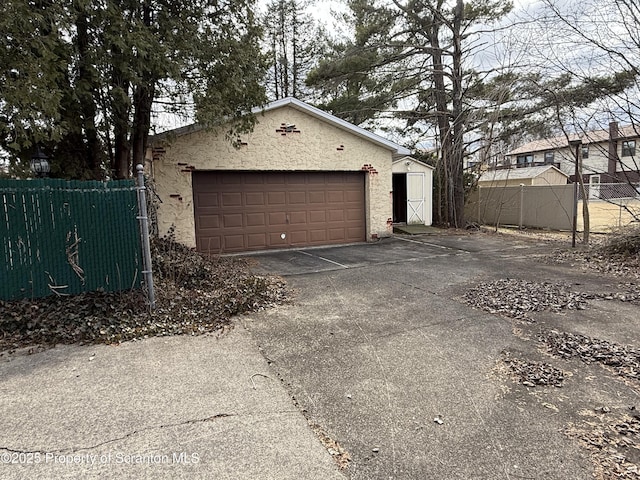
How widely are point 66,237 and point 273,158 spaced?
21.2 feet

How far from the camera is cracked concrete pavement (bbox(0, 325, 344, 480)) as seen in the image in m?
2.26

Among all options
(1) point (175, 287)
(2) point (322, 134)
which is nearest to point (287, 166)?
(2) point (322, 134)

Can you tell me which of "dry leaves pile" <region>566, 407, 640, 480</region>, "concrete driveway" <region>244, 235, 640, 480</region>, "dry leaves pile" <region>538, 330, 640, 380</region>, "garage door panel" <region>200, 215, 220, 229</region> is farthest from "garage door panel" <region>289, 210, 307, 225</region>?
"dry leaves pile" <region>566, 407, 640, 480</region>

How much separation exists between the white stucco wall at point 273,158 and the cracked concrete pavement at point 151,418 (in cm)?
587

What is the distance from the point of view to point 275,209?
10.7m

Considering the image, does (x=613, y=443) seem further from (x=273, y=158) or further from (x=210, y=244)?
(x=273, y=158)

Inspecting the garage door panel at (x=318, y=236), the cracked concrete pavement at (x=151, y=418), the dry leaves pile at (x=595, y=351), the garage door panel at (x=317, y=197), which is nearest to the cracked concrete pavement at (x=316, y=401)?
the cracked concrete pavement at (x=151, y=418)

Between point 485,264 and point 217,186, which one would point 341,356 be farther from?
point 217,186

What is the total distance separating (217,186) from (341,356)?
7356 millimetres

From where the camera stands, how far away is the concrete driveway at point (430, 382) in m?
2.36

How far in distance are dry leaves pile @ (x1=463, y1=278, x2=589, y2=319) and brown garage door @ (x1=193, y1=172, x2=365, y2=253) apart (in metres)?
5.80

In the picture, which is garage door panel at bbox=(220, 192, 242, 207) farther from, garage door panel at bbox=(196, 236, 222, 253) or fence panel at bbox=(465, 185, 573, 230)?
fence panel at bbox=(465, 185, 573, 230)

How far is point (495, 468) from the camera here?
2.26 m

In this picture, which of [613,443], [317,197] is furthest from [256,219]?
[613,443]
